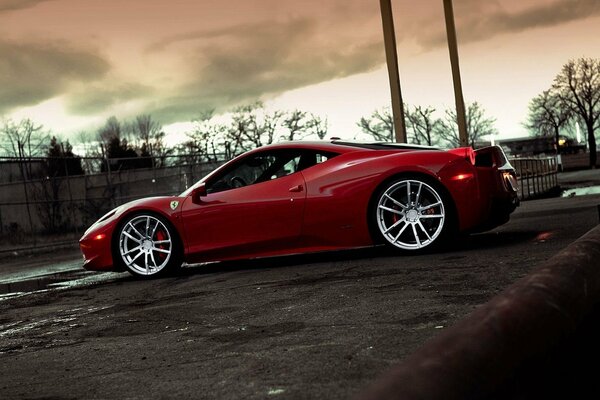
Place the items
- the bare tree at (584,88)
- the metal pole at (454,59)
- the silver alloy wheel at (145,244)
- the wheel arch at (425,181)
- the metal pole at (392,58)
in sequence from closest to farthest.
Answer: the wheel arch at (425,181), the silver alloy wheel at (145,244), the metal pole at (392,58), the metal pole at (454,59), the bare tree at (584,88)

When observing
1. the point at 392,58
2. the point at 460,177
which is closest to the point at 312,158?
the point at 460,177

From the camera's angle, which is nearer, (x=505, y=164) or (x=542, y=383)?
(x=542, y=383)

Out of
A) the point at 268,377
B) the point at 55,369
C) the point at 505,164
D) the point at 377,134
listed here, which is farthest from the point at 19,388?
the point at 377,134

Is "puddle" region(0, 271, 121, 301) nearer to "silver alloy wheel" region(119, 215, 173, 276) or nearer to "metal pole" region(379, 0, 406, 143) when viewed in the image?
"silver alloy wheel" region(119, 215, 173, 276)

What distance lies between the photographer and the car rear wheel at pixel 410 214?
805 cm

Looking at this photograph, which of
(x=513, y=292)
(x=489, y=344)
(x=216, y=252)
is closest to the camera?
(x=489, y=344)

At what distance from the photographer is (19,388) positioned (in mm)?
3883

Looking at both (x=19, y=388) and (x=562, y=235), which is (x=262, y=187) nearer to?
(x=562, y=235)

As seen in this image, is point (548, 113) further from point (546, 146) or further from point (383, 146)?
point (383, 146)

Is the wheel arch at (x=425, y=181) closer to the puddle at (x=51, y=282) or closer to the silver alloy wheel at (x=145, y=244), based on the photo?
the silver alloy wheel at (x=145, y=244)

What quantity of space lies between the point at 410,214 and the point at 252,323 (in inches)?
130

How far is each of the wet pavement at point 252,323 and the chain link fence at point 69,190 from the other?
12.5 m

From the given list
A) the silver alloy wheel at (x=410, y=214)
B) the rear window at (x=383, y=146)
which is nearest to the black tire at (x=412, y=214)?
the silver alloy wheel at (x=410, y=214)

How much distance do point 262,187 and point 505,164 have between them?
2437mm
